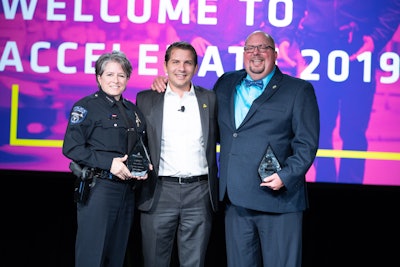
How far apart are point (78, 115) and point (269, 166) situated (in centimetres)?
94

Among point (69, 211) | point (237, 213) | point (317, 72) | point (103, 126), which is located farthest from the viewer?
point (69, 211)

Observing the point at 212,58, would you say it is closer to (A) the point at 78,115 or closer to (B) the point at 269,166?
(B) the point at 269,166

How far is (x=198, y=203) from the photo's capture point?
2.68m

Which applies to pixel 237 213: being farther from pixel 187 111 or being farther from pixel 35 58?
pixel 35 58

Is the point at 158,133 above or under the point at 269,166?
above

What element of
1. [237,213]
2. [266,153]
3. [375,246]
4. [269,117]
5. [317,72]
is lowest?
[375,246]

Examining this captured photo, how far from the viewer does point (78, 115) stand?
2.36 m

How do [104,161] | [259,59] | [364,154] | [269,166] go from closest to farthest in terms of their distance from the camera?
[104,161] → [269,166] → [259,59] → [364,154]

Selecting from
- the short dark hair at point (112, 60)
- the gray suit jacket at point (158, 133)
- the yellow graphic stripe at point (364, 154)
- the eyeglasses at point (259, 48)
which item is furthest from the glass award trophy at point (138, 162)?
the yellow graphic stripe at point (364, 154)

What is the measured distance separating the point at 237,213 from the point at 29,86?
1866 mm

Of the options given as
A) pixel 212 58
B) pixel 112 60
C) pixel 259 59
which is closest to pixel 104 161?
pixel 112 60

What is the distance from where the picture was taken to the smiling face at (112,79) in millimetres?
2426

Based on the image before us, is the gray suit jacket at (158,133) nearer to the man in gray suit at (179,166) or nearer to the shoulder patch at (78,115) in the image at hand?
the man in gray suit at (179,166)

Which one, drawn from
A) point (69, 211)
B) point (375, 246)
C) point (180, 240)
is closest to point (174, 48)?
point (180, 240)
